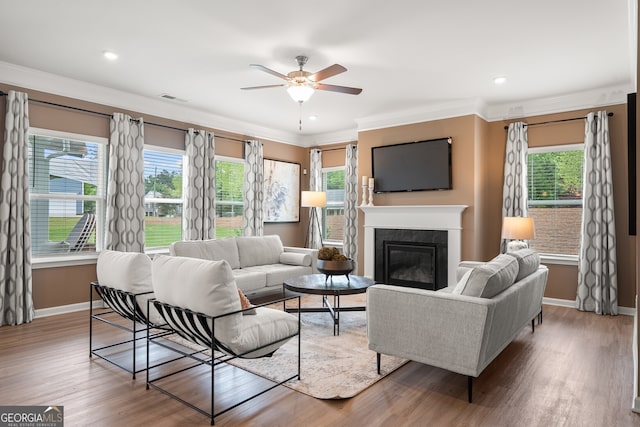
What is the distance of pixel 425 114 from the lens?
5.97 meters

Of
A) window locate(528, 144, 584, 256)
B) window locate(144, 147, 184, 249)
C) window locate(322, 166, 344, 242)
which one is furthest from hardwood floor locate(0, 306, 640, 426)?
window locate(322, 166, 344, 242)

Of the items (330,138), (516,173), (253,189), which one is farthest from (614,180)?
(253,189)

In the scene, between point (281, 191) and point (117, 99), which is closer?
point (117, 99)

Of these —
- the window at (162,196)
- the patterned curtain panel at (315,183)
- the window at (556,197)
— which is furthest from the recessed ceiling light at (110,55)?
the window at (556,197)

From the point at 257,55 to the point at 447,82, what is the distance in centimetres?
236

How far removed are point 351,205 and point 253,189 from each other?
1.81m

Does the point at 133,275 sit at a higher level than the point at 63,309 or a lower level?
higher

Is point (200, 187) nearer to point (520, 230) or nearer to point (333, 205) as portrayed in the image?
point (333, 205)

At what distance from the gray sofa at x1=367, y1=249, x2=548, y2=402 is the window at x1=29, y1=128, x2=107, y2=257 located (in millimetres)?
4029

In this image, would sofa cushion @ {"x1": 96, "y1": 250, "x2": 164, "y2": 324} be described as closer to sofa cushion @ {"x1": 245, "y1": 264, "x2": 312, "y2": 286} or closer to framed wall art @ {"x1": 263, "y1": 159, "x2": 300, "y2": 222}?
sofa cushion @ {"x1": 245, "y1": 264, "x2": 312, "y2": 286}

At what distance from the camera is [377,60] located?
4.14 meters

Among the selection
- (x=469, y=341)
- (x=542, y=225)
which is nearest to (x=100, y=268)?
(x=469, y=341)

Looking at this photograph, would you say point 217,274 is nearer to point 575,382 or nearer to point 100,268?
point 100,268

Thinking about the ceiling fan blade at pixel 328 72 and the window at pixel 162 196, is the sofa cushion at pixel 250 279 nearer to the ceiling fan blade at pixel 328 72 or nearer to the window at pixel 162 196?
the window at pixel 162 196
